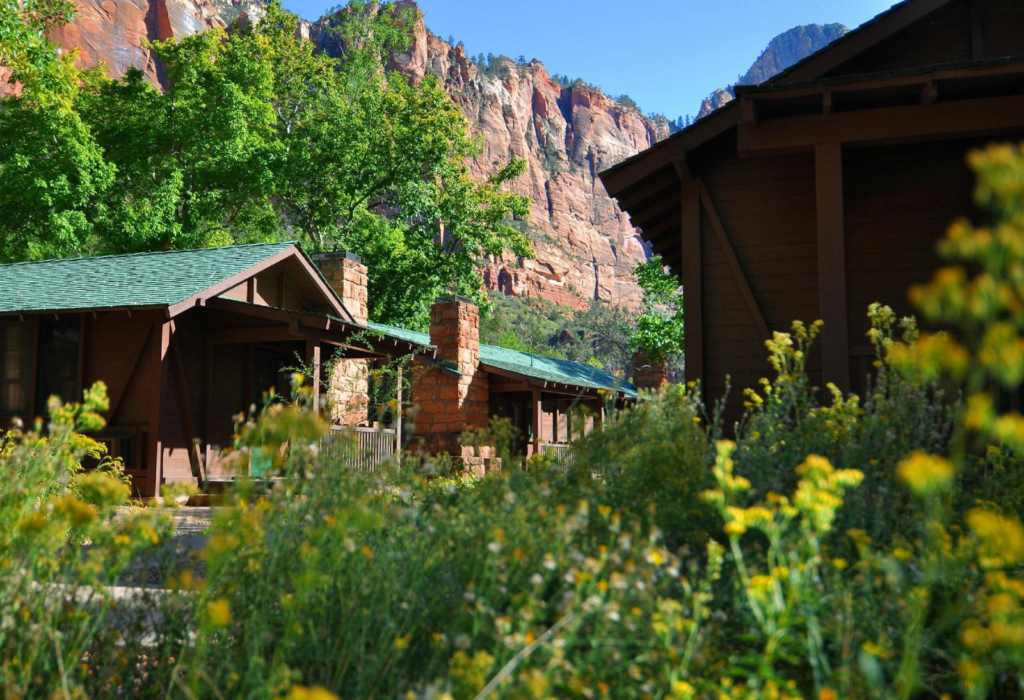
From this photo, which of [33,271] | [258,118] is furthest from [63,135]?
[33,271]

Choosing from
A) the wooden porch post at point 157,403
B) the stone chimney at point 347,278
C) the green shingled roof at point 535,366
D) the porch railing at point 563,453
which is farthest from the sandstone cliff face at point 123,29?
the porch railing at point 563,453

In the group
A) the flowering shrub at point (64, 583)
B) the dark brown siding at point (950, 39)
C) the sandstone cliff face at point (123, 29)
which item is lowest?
the flowering shrub at point (64, 583)

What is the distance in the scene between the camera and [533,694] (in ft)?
5.91

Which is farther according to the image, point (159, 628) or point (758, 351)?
point (758, 351)

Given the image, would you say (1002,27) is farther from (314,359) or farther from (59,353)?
(59,353)

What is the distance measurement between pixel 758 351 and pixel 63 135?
20.0m

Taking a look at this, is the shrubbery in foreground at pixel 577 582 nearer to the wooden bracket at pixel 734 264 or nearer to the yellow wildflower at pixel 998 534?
the yellow wildflower at pixel 998 534

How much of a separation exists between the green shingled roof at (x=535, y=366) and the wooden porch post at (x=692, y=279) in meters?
7.13

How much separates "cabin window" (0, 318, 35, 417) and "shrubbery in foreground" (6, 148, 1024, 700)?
10962mm

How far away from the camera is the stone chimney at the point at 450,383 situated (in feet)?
50.9

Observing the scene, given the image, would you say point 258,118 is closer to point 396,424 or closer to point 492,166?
point 396,424

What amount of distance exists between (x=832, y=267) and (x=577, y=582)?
17.4 ft

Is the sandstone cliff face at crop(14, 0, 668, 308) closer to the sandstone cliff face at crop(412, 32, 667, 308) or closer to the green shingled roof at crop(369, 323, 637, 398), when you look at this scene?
the sandstone cliff face at crop(412, 32, 667, 308)

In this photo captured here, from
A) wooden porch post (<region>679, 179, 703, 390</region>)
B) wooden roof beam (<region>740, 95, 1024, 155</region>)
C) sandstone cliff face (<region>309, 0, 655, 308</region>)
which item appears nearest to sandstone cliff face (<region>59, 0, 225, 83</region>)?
sandstone cliff face (<region>309, 0, 655, 308</region>)
